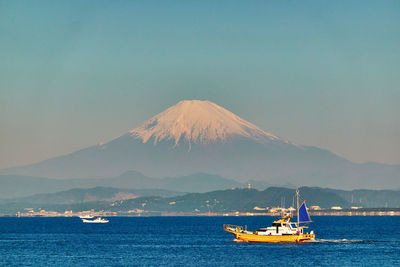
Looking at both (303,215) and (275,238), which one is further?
(303,215)

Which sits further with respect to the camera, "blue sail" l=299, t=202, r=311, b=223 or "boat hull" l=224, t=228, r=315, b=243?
"blue sail" l=299, t=202, r=311, b=223

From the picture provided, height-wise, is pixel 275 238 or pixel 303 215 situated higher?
pixel 303 215

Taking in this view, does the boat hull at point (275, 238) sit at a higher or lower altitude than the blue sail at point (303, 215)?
lower

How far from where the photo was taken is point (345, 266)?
115312 millimetres

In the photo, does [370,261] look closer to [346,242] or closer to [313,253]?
[313,253]

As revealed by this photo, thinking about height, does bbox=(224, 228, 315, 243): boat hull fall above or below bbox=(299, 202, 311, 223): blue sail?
below

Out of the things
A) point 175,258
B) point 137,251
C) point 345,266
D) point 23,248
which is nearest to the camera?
point 345,266

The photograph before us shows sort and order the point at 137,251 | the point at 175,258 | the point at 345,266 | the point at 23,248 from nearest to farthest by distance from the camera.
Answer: the point at 345,266 < the point at 175,258 < the point at 137,251 < the point at 23,248

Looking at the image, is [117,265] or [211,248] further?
[211,248]

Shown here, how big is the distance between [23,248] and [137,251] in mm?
24459

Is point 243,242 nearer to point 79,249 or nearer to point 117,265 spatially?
point 79,249

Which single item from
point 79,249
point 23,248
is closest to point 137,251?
point 79,249

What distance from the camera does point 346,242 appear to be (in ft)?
526

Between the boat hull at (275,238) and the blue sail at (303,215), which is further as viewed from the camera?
the blue sail at (303,215)
